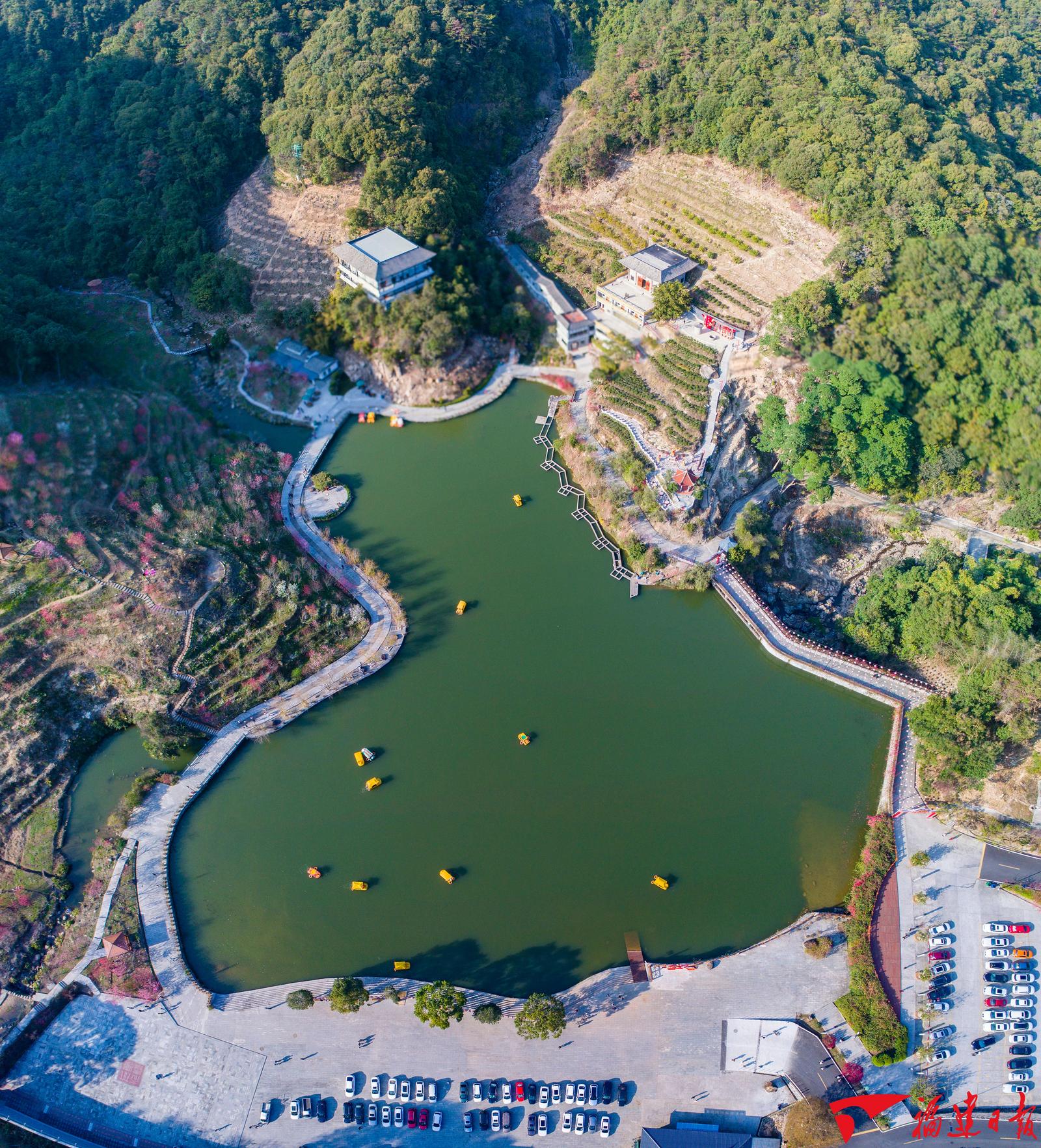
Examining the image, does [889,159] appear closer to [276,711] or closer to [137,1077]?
→ [276,711]

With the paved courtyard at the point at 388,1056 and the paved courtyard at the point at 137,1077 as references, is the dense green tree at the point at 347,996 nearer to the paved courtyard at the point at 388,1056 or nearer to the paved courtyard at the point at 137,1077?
the paved courtyard at the point at 388,1056

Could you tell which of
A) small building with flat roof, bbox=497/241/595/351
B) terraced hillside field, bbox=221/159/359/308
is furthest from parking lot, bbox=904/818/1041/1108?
terraced hillside field, bbox=221/159/359/308

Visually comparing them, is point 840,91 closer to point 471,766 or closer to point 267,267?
point 267,267

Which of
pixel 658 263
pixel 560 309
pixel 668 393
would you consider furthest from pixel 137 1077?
pixel 658 263

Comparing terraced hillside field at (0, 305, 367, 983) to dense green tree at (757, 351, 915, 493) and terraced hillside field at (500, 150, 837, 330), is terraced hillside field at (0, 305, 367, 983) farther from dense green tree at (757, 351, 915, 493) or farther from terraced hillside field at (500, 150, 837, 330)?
terraced hillside field at (500, 150, 837, 330)

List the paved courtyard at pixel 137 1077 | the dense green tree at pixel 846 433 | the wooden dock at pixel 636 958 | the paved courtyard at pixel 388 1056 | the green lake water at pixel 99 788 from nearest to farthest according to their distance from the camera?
the paved courtyard at pixel 137 1077, the paved courtyard at pixel 388 1056, the wooden dock at pixel 636 958, the green lake water at pixel 99 788, the dense green tree at pixel 846 433

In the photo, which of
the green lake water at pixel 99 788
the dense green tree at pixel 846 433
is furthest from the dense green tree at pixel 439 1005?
the dense green tree at pixel 846 433

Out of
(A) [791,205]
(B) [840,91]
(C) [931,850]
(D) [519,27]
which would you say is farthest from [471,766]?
(D) [519,27]
